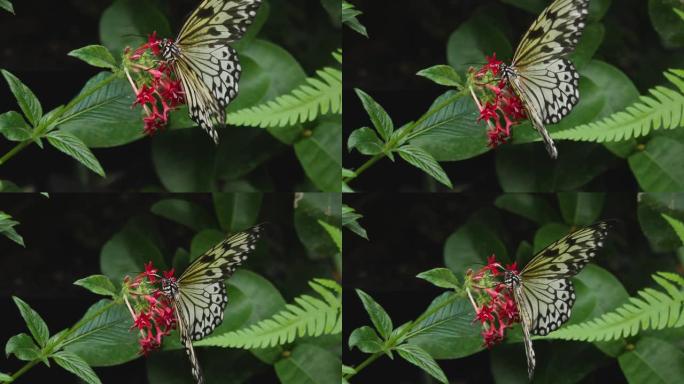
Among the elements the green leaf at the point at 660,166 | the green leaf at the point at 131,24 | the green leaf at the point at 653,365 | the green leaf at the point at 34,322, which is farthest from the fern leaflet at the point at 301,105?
the green leaf at the point at 653,365

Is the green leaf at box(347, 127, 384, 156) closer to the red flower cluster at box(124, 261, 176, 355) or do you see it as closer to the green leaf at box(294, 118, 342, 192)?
the green leaf at box(294, 118, 342, 192)

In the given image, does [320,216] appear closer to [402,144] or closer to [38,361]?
[402,144]

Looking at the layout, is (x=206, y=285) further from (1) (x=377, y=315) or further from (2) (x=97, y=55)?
(2) (x=97, y=55)

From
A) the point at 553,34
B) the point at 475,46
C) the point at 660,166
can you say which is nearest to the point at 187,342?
the point at 475,46

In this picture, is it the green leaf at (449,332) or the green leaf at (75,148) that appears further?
the green leaf at (449,332)

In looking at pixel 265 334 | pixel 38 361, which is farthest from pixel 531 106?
pixel 38 361

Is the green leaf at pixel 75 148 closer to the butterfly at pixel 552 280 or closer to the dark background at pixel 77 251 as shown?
the dark background at pixel 77 251

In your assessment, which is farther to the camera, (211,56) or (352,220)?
(352,220)
